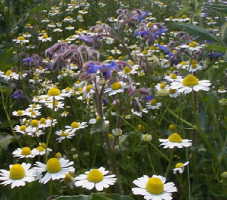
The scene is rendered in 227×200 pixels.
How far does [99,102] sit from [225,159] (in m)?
0.56

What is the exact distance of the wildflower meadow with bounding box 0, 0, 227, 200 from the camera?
1.60 m

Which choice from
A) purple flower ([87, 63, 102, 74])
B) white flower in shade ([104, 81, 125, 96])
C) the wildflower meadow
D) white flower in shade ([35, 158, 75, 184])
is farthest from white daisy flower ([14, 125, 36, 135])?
purple flower ([87, 63, 102, 74])

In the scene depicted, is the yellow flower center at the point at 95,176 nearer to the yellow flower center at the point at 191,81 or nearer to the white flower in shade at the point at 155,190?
the white flower in shade at the point at 155,190

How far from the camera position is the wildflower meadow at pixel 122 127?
1.60 metres

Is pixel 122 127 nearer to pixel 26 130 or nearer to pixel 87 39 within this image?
pixel 26 130

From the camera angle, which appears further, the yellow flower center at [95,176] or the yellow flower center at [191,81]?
the yellow flower center at [191,81]

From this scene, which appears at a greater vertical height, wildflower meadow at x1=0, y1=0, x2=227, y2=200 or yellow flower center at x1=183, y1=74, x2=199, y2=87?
yellow flower center at x1=183, y1=74, x2=199, y2=87

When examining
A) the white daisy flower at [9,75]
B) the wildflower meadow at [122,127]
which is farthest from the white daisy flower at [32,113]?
the white daisy flower at [9,75]

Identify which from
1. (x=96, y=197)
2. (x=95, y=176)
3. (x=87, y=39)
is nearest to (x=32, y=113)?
(x=87, y=39)

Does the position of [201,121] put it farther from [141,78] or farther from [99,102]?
[141,78]

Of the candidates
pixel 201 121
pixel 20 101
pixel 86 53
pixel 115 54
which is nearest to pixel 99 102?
pixel 86 53

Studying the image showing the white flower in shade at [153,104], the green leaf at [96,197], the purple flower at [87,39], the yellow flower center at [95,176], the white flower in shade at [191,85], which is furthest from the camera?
the white flower in shade at [153,104]

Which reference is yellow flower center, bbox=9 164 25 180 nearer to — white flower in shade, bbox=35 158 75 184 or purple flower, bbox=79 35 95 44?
white flower in shade, bbox=35 158 75 184

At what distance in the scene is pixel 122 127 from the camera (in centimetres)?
261
